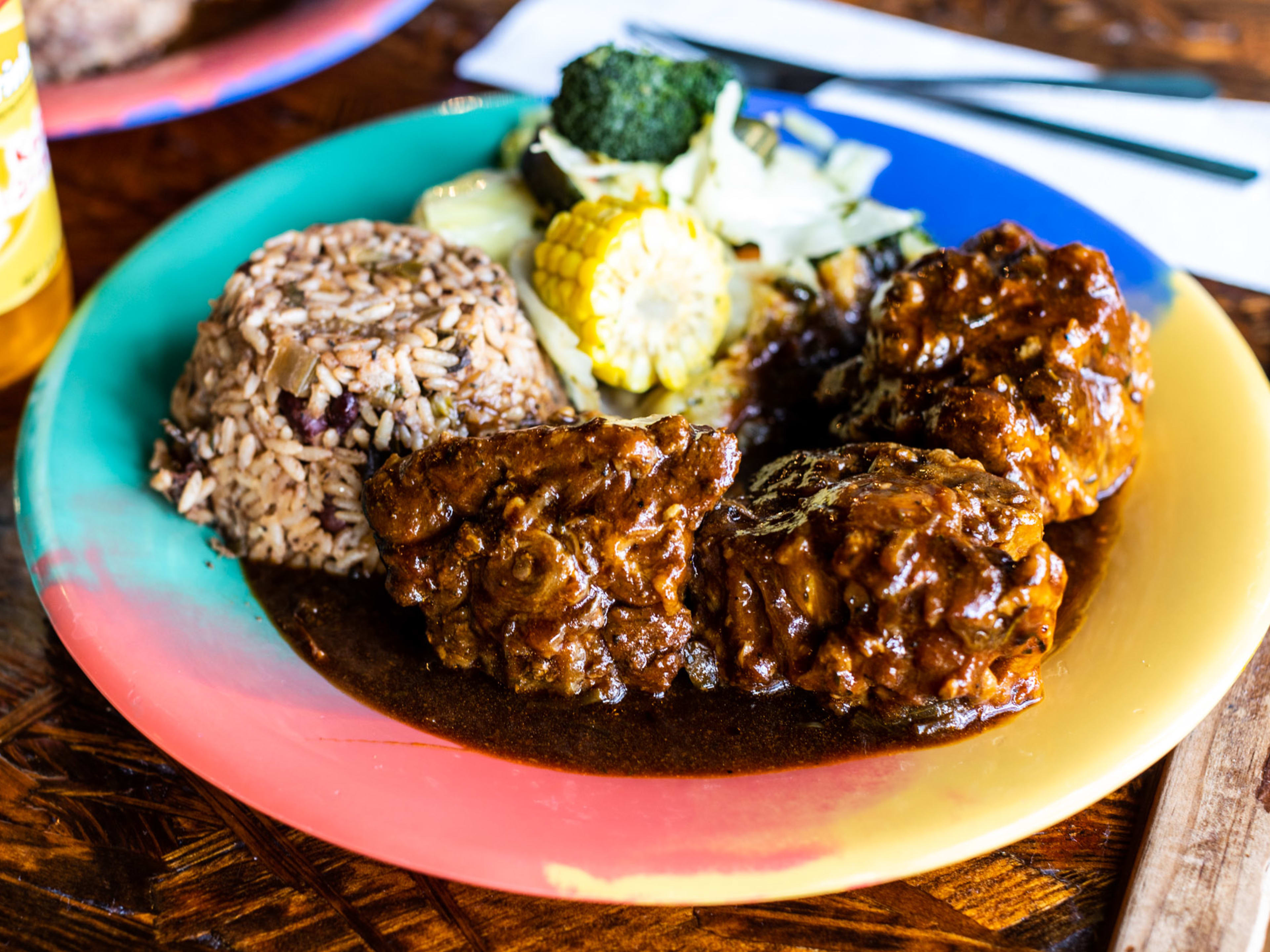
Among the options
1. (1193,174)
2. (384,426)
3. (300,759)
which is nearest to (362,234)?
(384,426)

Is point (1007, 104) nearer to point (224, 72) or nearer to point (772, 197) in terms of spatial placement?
point (772, 197)

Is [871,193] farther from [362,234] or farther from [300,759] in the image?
[300,759]

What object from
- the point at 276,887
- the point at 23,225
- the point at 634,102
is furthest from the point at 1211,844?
the point at 23,225

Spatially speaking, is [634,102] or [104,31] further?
[104,31]

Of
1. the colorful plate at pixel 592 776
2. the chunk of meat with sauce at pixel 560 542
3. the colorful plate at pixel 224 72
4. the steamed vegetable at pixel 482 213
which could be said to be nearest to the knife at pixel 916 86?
the colorful plate at pixel 592 776

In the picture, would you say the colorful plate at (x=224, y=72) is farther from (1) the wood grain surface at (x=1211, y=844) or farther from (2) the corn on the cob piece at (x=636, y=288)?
(1) the wood grain surface at (x=1211, y=844)
